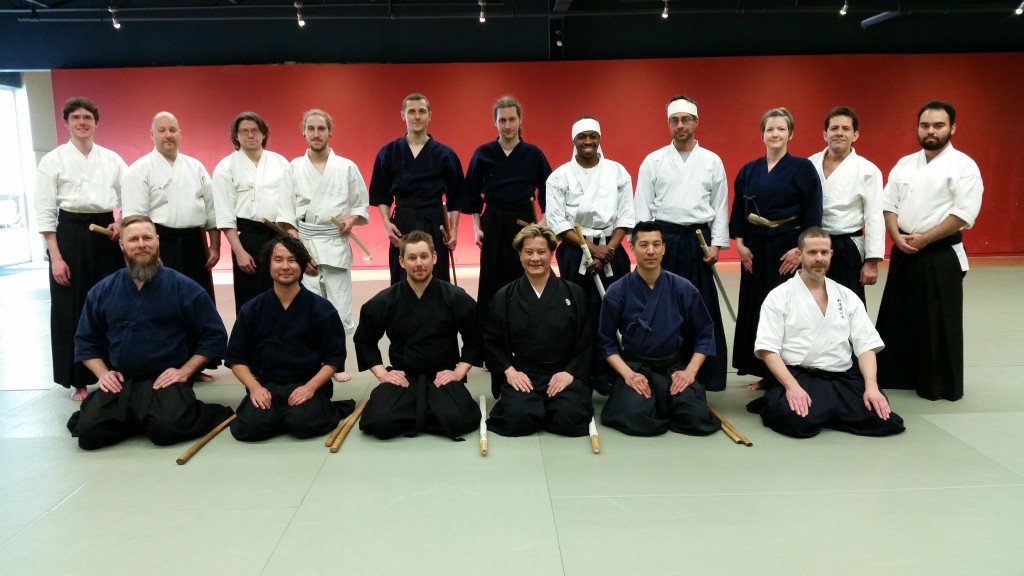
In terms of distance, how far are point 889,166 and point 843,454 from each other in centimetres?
745

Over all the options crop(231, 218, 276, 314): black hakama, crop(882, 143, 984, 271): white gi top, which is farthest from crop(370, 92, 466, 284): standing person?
crop(882, 143, 984, 271): white gi top

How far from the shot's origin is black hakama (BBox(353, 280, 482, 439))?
330 centimetres

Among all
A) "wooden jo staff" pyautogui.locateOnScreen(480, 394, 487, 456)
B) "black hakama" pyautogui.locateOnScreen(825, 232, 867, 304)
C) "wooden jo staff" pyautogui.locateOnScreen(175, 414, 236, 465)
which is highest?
"black hakama" pyautogui.locateOnScreen(825, 232, 867, 304)

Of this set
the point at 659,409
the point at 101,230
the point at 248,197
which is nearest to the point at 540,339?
the point at 659,409

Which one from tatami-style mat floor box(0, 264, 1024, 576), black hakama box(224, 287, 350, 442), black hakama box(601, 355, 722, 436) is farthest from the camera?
black hakama box(224, 287, 350, 442)

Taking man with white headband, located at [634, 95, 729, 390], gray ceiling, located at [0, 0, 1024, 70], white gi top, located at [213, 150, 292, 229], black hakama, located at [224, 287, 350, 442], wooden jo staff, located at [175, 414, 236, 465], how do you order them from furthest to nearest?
gray ceiling, located at [0, 0, 1024, 70], white gi top, located at [213, 150, 292, 229], man with white headband, located at [634, 95, 729, 390], black hakama, located at [224, 287, 350, 442], wooden jo staff, located at [175, 414, 236, 465]

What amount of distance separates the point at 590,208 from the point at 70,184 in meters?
2.92

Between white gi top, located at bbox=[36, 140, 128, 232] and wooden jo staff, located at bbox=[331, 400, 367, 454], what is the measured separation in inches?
76.9

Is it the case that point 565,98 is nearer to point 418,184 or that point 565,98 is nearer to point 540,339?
point 418,184

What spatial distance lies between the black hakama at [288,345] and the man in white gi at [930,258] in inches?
121

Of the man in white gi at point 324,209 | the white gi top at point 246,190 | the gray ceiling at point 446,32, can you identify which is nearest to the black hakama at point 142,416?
the man in white gi at point 324,209

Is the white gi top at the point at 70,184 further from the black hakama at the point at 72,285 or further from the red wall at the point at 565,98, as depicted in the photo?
the red wall at the point at 565,98

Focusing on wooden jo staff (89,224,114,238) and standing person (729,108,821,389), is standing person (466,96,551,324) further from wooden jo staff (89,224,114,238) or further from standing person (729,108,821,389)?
wooden jo staff (89,224,114,238)

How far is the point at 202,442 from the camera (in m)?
3.15
